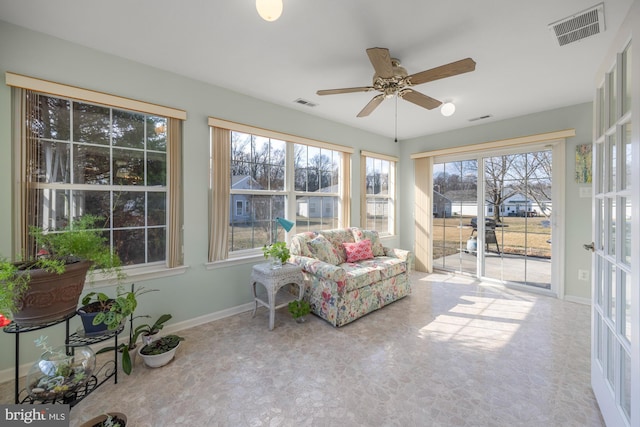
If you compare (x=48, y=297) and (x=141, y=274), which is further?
(x=141, y=274)

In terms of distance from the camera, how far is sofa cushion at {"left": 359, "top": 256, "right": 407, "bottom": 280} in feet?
10.3

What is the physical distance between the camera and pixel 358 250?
3488 millimetres

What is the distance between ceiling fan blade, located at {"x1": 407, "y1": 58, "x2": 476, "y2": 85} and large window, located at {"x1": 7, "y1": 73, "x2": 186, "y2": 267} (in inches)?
88.5

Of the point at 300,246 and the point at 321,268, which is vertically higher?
the point at 300,246

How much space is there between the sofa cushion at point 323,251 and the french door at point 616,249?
7.38 ft

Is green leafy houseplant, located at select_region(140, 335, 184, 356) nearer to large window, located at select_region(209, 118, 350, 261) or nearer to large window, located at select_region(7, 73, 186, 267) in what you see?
large window, located at select_region(7, 73, 186, 267)

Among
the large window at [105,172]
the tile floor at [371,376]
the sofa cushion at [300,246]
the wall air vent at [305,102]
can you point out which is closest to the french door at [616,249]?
the tile floor at [371,376]

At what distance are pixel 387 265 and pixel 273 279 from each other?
144 cm

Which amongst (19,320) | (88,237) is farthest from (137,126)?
→ (19,320)

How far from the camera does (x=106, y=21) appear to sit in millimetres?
1869

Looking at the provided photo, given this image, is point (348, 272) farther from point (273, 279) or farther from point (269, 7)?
point (269, 7)

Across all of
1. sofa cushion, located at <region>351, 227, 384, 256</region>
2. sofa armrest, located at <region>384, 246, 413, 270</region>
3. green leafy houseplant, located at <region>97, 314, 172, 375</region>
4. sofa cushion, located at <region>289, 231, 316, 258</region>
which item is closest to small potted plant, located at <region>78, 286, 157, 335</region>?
green leafy houseplant, located at <region>97, 314, 172, 375</region>

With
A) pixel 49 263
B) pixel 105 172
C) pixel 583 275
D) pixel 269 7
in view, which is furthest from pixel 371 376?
pixel 583 275

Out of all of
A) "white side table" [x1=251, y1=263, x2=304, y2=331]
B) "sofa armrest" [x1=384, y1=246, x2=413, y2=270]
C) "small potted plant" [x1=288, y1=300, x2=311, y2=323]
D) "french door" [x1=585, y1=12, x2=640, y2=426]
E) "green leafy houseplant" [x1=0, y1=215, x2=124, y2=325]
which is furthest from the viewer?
"sofa armrest" [x1=384, y1=246, x2=413, y2=270]
